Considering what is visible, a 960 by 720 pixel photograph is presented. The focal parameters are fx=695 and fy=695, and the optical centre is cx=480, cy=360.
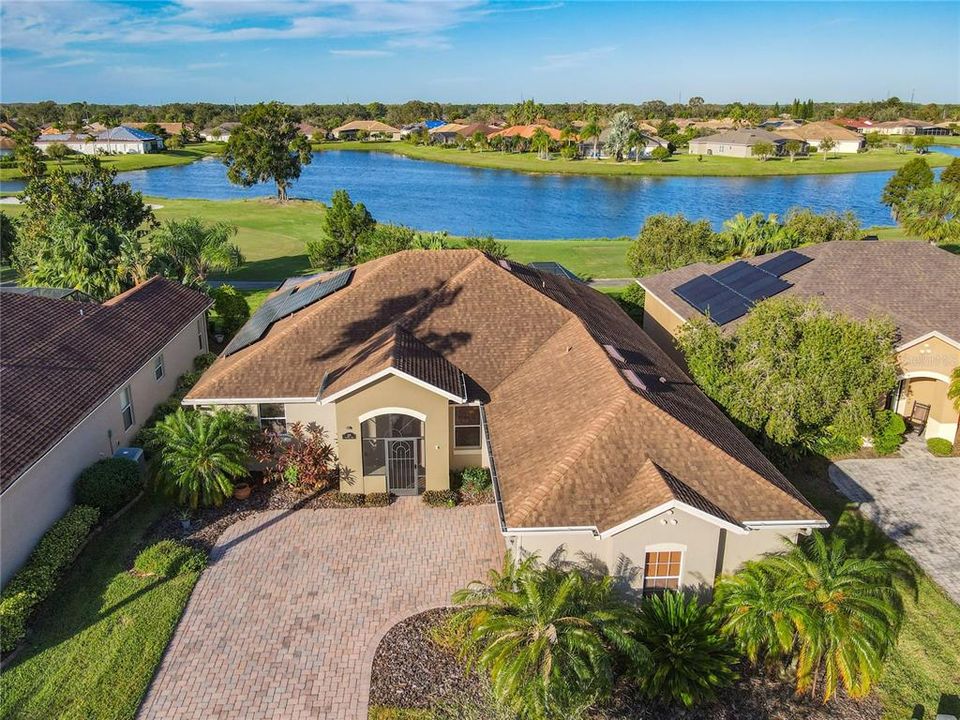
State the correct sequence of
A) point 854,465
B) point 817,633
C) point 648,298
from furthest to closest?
point 648,298 < point 854,465 < point 817,633

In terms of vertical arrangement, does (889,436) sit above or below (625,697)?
above

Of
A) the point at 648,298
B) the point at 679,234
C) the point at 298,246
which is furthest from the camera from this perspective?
the point at 298,246

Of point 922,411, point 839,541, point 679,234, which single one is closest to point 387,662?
point 839,541

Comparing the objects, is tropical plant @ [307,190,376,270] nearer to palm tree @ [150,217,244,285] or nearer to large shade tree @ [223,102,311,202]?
palm tree @ [150,217,244,285]

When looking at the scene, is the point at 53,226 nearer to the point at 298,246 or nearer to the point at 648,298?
the point at 298,246

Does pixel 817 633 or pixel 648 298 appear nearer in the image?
pixel 817 633

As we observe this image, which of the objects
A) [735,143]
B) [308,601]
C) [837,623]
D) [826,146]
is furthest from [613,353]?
[826,146]

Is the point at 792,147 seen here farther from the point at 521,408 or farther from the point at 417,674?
the point at 417,674
